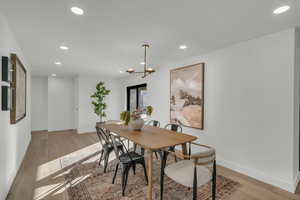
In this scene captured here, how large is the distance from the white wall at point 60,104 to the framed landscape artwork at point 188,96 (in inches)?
200

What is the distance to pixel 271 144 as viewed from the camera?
2.39m

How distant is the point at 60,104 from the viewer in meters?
6.62

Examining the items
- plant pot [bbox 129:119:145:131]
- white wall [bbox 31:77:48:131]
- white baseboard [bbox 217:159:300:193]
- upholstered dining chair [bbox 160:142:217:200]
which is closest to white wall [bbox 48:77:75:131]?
white wall [bbox 31:77:48:131]

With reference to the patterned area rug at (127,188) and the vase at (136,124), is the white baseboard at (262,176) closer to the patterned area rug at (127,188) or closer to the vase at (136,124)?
the patterned area rug at (127,188)

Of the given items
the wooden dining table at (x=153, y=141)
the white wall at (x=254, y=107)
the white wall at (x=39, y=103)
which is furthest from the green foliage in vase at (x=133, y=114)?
the white wall at (x=39, y=103)

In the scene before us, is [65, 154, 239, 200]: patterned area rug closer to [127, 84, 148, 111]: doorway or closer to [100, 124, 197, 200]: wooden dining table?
[100, 124, 197, 200]: wooden dining table

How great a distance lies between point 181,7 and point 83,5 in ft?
3.67

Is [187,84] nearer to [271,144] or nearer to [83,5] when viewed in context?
[271,144]

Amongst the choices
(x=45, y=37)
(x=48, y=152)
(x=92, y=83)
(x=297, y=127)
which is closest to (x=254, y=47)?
(x=297, y=127)

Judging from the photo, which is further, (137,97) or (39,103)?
(39,103)

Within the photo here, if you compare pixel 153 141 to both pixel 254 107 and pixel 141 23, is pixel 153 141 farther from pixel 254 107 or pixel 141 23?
pixel 254 107

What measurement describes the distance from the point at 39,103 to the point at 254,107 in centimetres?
773

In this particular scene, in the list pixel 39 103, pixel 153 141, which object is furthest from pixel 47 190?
pixel 39 103

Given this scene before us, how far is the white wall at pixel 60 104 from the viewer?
642 centimetres
